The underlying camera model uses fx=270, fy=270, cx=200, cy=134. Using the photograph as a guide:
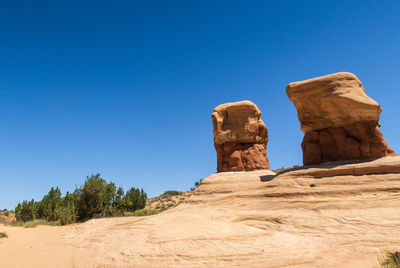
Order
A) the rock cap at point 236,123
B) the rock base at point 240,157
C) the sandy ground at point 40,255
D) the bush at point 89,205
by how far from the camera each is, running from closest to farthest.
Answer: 1. the sandy ground at point 40,255
2. the rock base at point 240,157
3. the rock cap at point 236,123
4. the bush at point 89,205

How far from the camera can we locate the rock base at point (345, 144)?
1027 cm

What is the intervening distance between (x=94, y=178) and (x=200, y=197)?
542 inches

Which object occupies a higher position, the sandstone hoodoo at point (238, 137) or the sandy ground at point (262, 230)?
the sandstone hoodoo at point (238, 137)

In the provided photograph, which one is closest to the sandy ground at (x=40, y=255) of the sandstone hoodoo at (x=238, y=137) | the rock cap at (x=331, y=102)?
the rock cap at (x=331, y=102)

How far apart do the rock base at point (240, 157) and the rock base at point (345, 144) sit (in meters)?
5.19

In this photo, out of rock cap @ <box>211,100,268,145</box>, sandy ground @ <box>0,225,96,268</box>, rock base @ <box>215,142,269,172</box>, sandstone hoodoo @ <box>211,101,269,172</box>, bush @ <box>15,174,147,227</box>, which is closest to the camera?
sandy ground @ <box>0,225,96,268</box>

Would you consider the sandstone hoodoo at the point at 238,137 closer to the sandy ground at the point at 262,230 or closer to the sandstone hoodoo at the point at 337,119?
the sandstone hoodoo at the point at 337,119

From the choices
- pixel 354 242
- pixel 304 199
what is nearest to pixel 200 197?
pixel 304 199

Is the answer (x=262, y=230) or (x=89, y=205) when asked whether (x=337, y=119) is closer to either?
(x=262, y=230)

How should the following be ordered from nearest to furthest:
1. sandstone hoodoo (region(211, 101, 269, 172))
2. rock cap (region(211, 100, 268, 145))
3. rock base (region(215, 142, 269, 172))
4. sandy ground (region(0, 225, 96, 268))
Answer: sandy ground (region(0, 225, 96, 268)) < rock base (region(215, 142, 269, 172)) < sandstone hoodoo (region(211, 101, 269, 172)) < rock cap (region(211, 100, 268, 145))

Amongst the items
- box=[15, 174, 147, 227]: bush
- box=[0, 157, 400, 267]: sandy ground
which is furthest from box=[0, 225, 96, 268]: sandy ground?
box=[15, 174, 147, 227]: bush

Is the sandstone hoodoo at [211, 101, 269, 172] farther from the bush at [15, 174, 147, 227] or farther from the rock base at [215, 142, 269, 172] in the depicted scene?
the bush at [15, 174, 147, 227]

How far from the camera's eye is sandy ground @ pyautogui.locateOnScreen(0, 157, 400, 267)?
20.6ft

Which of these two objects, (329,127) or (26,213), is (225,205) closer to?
(329,127)
